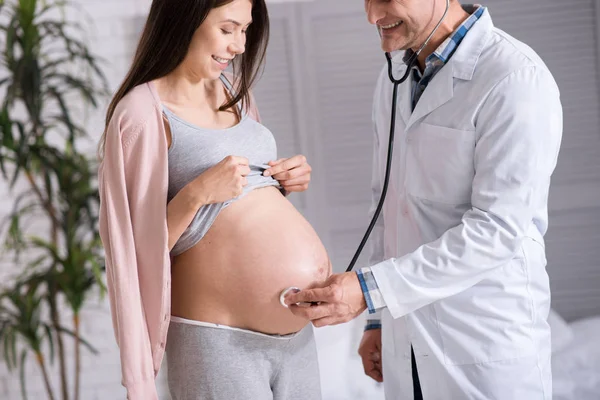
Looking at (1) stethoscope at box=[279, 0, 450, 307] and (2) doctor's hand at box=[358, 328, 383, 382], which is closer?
(1) stethoscope at box=[279, 0, 450, 307]

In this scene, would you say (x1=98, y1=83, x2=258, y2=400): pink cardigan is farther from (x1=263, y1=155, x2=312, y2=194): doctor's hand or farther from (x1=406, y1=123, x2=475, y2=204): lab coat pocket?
(x1=406, y1=123, x2=475, y2=204): lab coat pocket

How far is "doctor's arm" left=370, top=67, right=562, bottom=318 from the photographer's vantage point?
1.19 metres

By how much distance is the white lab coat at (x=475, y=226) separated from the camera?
1.20m

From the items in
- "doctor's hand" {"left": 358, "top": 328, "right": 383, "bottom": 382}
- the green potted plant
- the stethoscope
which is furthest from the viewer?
the green potted plant

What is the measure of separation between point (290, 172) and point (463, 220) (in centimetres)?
35

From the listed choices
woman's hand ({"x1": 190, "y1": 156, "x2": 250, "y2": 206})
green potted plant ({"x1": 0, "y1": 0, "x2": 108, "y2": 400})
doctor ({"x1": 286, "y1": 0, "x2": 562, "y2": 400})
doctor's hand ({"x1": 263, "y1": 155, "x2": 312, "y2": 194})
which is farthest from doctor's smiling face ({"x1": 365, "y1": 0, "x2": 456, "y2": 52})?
green potted plant ({"x1": 0, "y1": 0, "x2": 108, "y2": 400})

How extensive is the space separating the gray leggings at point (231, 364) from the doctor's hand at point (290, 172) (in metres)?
0.29

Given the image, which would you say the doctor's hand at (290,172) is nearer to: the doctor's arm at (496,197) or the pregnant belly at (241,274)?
the pregnant belly at (241,274)

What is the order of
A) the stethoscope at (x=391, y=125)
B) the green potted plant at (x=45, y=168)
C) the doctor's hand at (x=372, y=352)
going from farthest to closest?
the green potted plant at (x=45, y=168), the doctor's hand at (x=372, y=352), the stethoscope at (x=391, y=125)

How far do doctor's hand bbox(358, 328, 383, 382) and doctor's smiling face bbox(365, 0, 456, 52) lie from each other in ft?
2.20

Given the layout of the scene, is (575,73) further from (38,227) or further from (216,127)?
(38,227)

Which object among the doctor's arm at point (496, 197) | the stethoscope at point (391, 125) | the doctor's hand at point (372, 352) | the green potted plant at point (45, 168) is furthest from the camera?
the green potted plant at point (45, 168)

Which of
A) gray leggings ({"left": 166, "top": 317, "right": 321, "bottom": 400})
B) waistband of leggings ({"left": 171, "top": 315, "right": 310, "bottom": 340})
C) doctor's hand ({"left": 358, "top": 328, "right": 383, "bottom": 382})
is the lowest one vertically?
doctor's hand ({"left": 358, "top": 328, "right": 383, "bottom": 382})

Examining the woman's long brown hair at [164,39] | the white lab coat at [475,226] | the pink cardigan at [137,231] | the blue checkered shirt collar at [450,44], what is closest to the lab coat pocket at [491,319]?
the white lab coat at [475,226]
